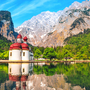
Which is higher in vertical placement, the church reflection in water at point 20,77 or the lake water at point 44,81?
the church reflection in water at point 20,77

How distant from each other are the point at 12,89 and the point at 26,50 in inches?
2325

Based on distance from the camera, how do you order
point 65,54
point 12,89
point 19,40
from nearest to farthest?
1. point 12,89
2. point 19,40
3. point 65,54

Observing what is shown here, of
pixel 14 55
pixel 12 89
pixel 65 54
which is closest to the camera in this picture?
pixel 12 89

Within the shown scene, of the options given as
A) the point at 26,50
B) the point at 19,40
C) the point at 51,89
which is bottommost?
the point at 51,89

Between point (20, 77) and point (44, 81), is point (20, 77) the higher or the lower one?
the higher one

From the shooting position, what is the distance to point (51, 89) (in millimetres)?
12695

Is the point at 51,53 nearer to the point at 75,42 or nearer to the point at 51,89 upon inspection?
the point at 51,89

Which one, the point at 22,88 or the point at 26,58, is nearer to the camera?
the point at 22,88

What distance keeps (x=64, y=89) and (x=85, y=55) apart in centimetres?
7465

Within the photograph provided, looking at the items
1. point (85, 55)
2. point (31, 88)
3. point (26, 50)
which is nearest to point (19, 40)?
point (26, 50)

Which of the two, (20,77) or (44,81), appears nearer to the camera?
(44,81)

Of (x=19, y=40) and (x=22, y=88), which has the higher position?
(x=19, y=40)

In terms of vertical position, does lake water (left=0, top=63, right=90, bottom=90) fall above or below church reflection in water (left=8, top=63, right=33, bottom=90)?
below

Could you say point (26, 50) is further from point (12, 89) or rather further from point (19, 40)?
point (12, 89)
